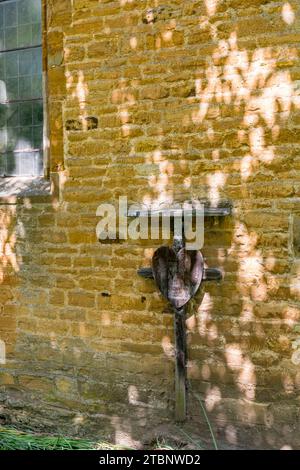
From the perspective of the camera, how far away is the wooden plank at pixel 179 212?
3.49m

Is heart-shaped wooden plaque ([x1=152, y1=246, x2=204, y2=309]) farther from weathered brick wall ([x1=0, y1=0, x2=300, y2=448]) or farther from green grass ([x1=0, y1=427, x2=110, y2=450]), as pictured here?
Answer: green grass ([x1=0, y1=427, x2=110, y2=450])

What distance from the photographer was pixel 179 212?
3.59 metres

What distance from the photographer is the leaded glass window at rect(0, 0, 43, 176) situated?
14.6ft

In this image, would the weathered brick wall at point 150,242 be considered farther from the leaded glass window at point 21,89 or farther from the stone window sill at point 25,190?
the leaded glass window at point 21,89

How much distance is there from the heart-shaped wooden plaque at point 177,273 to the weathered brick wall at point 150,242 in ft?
0.41

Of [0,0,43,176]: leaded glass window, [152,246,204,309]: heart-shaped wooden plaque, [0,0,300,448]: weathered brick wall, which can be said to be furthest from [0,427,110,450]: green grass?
[0,0,43,176]: leaded glass window

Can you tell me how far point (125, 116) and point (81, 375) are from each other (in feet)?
7.80

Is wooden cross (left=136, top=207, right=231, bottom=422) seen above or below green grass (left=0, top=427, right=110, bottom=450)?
above

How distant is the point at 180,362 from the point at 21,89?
10.2ft

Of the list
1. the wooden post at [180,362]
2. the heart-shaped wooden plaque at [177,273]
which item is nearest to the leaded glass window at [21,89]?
the heart-shaped wooden plaque at [177,273]

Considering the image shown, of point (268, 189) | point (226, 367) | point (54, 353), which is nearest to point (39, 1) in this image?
point (268, 189)

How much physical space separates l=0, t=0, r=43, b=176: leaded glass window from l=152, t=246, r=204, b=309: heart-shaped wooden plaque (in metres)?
1.69

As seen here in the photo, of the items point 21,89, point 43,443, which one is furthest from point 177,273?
point 21,89

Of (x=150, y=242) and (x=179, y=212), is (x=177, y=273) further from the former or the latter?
(x=179, y=212)
